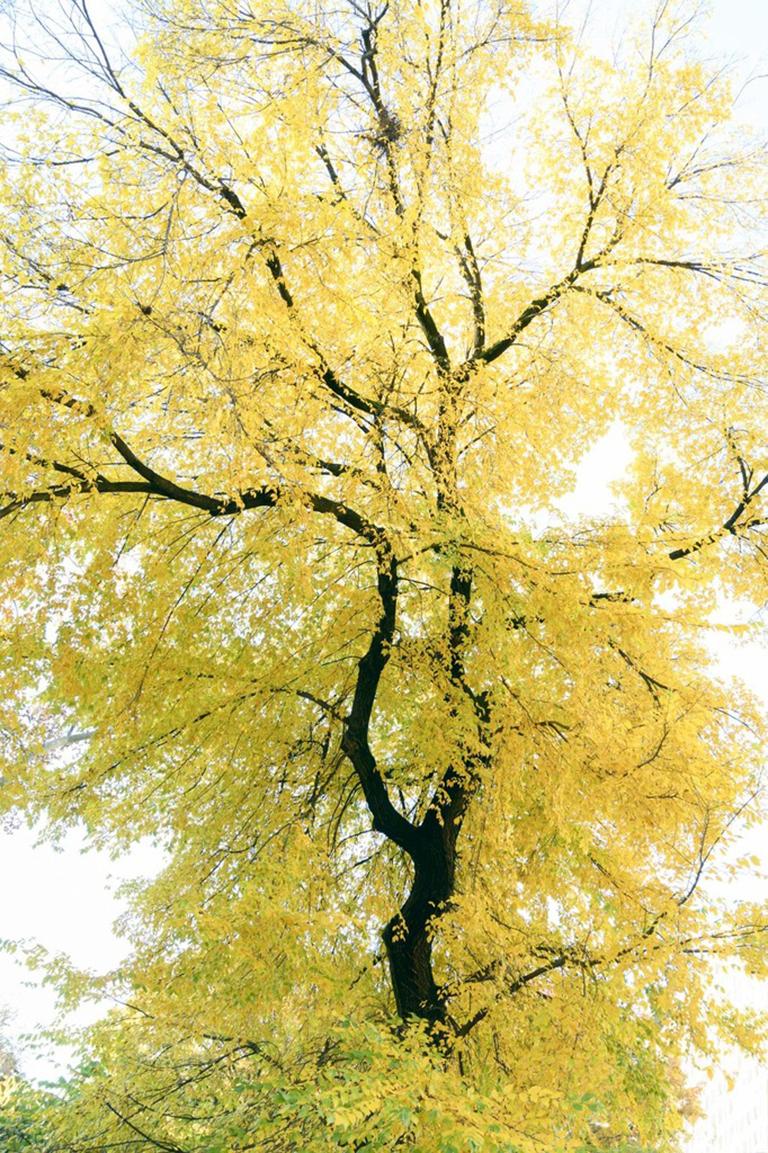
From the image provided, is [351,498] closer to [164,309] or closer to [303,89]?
[164,309]

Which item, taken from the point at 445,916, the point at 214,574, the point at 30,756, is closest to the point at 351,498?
the point at 214,574

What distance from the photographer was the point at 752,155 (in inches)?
202

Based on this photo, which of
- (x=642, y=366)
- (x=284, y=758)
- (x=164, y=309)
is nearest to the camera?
(x=164, y=309)

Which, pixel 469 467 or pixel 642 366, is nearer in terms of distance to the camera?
pixel 469 467

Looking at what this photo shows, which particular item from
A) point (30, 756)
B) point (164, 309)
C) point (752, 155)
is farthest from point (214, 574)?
point (752, 155)

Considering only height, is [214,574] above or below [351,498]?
above

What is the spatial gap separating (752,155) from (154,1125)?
6858 millimetres

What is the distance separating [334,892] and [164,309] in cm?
397

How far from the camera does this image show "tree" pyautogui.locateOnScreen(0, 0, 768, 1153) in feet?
10.1

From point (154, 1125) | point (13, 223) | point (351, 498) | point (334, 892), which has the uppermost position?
point (13, 223)

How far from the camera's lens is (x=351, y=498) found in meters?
4.05

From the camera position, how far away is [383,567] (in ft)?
Result: 13.5

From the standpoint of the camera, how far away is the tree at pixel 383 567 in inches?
122

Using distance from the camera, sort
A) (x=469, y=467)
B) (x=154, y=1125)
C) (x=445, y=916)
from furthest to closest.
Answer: (x=469, y=467), (x=445, y=916), (x=154, y=1125)
